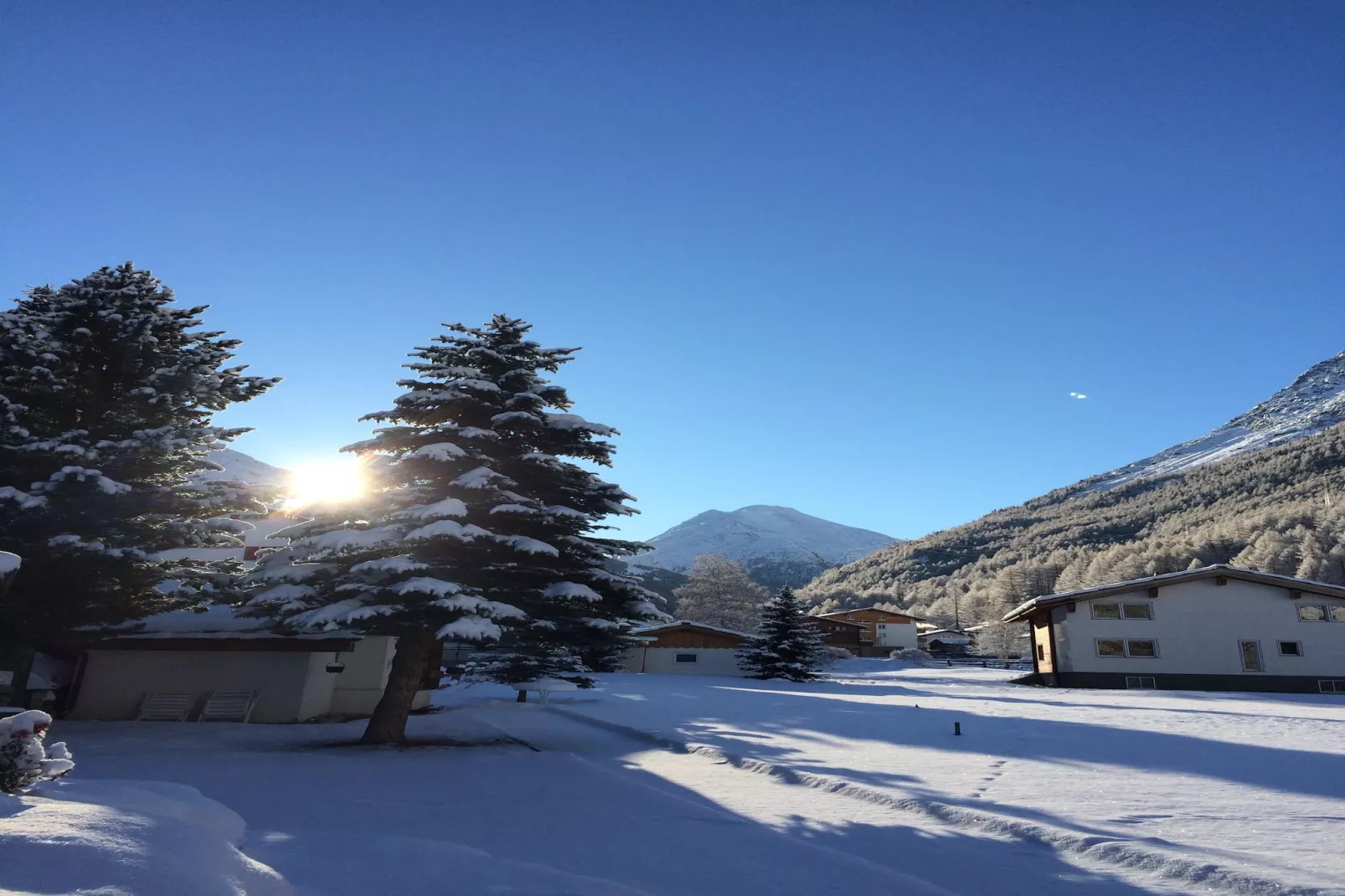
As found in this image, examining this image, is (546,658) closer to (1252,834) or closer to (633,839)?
(633,839)

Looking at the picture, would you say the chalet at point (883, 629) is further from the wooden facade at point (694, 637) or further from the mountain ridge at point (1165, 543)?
the mountain ridge at point (1165, 543)

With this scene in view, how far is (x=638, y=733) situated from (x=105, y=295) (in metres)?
17.3

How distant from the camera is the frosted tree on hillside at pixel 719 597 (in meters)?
70.1

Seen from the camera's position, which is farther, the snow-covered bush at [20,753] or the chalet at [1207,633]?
the chalet at [1207,633]

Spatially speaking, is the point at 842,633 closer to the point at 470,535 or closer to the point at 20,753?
the point at 470,535

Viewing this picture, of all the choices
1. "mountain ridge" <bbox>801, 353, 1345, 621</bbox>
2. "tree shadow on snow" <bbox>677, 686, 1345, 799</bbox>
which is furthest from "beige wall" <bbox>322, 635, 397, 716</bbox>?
"mountain ridge" <bbox>801, 353, 1345, 621</bbox>

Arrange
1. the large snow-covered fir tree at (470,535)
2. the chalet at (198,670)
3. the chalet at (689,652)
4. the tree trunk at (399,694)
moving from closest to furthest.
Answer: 1. the large snow-covered fir tree at (470,535)
2. the tree trunk at (399,694)
3. the chalet at (198,670)
4. the chalet at (689,652)

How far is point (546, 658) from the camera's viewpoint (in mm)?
31578

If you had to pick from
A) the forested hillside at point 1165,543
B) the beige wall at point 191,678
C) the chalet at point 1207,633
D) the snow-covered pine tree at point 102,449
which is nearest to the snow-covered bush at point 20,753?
the snow-covered pine tree at point 102,449

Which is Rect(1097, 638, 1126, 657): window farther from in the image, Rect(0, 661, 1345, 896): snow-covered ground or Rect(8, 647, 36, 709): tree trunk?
Rect(8, 647, 36, 709): tree trunk

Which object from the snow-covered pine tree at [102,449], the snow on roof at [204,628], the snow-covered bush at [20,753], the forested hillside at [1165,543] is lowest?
the snow-covered bush at [20,753]

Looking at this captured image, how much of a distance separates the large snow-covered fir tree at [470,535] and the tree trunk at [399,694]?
0.03m

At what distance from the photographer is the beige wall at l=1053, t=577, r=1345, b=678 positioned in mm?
32656

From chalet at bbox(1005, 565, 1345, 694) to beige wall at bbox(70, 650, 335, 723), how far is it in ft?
104
